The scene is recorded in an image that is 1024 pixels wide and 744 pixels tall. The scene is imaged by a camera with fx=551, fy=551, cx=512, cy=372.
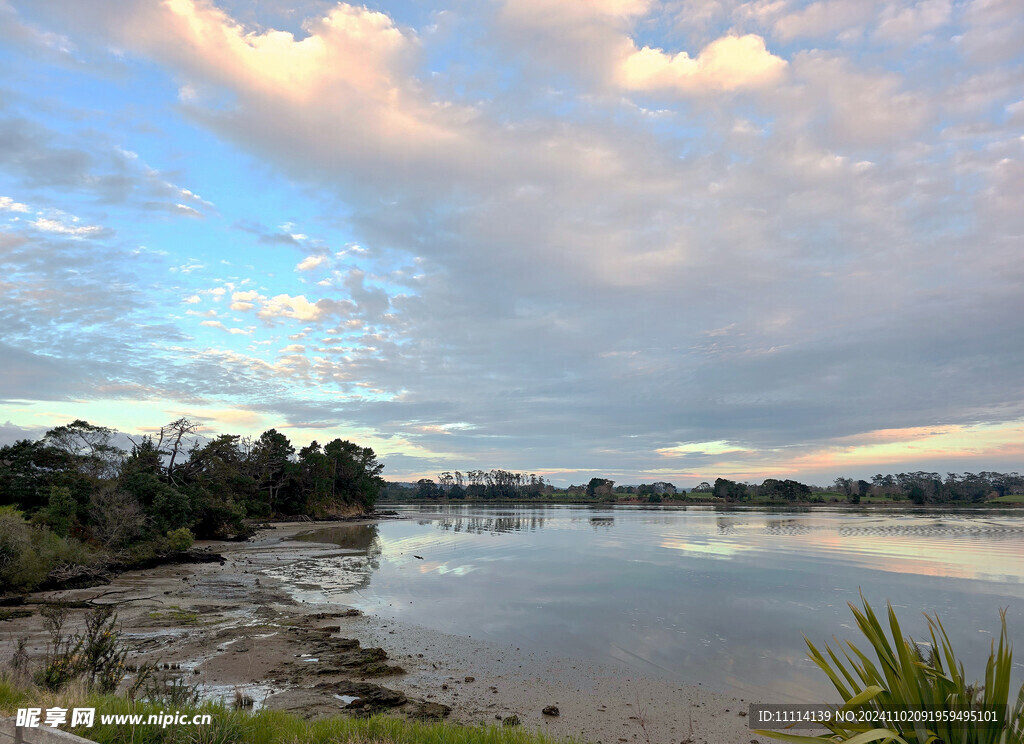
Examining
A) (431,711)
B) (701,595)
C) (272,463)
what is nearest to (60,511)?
(431,711)

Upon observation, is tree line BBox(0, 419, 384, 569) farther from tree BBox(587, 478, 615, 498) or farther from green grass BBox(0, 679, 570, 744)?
tree BBox(587, 478, 615, 498)

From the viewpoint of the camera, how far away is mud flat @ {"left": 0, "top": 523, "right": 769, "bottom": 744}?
381 inches

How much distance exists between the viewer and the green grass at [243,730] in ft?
19.6

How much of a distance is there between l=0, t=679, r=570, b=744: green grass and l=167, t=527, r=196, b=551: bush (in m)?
24.7

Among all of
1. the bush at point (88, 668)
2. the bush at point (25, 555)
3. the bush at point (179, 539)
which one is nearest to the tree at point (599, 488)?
the bush at point (179, 539)

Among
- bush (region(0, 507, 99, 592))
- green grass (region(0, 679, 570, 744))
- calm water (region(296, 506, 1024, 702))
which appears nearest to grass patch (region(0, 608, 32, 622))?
bush (region(0, 507, 99, 592))

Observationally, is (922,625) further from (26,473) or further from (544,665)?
(26,473)

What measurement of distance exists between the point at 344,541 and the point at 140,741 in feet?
137

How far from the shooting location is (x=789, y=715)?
Answer: 379 inches

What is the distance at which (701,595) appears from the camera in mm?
21625

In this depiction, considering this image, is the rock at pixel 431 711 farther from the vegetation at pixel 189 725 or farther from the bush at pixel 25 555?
the bush at pixel 25 555

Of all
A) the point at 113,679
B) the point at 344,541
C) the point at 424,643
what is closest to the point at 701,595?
the point at 424,643

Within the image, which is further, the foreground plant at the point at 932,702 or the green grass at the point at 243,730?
the green grass at the point at 243,730

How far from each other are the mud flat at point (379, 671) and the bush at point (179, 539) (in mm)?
9961
